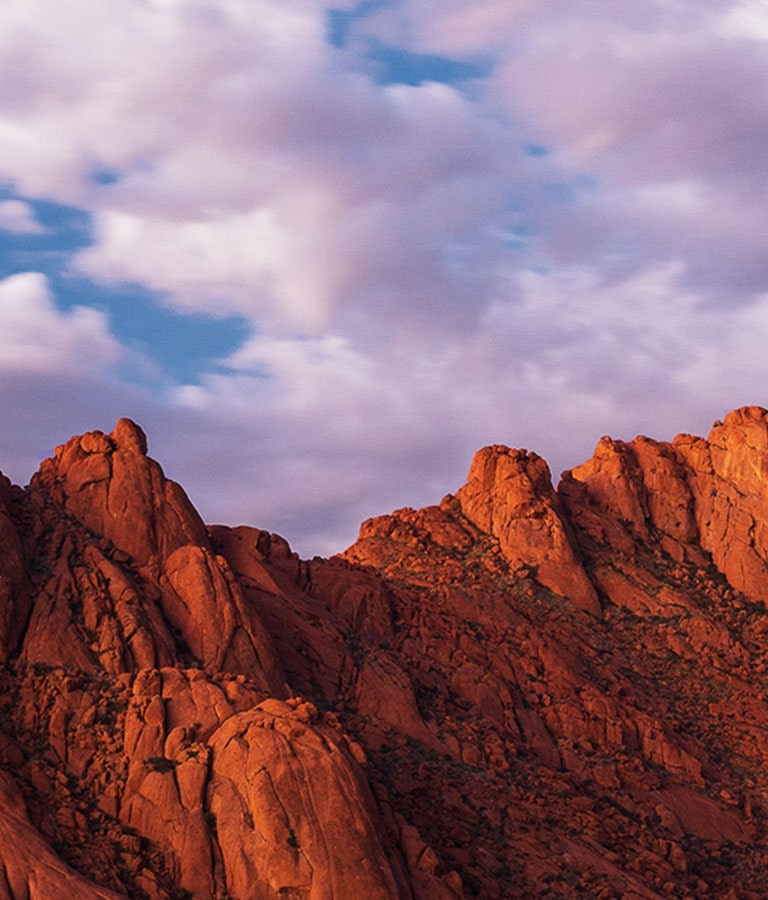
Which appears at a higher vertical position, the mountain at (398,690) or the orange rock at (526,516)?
the orange rock at (526,516)

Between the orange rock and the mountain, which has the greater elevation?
the orange rock

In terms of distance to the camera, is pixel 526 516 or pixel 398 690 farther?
pixel 526 516

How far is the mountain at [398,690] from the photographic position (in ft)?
155

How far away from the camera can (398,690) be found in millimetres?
65938

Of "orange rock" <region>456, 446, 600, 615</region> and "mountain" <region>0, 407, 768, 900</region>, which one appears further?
"orange rock" <region>456, 446, 600, 615</region>

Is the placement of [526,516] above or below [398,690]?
above

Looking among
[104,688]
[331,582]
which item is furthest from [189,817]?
[331,582]

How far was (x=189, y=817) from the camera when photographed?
155ft

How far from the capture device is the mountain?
47219 mm

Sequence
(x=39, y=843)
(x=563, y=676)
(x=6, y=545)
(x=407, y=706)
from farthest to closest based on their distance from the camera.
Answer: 1. (x=563, y=676)
2. (x=407, y=706)
3. (x=6, y=545)
4. (x=39, y=843)

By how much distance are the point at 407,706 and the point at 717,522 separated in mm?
38954

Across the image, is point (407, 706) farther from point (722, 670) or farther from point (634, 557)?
point (634, 557)

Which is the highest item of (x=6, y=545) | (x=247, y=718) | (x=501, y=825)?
(x=6, y=545)

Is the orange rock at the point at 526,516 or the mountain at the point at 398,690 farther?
the orange rock at the point at 526,516
